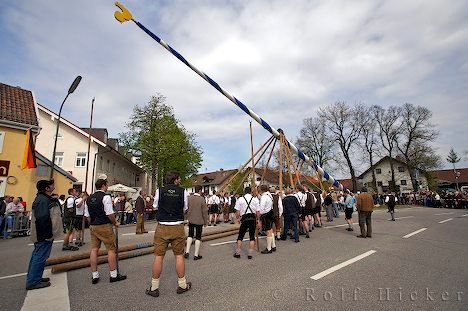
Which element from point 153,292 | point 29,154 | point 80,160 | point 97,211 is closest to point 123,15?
point 97,211

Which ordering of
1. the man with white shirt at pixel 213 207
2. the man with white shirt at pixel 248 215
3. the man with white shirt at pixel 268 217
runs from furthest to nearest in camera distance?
1. the man with white shirt at pixel 213 207
2. the man with white shirt at pixel 268 217
3. the man with white shirt at pixel 248 215

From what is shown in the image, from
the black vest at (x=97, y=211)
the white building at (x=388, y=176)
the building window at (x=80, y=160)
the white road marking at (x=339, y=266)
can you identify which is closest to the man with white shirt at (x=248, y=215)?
the white road marking at (x=339, y=266)

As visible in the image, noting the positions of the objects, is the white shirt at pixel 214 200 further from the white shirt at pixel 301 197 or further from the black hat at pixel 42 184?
the black hat at pixel 42 184

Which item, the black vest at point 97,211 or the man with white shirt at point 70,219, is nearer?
the black vest at point 97,211

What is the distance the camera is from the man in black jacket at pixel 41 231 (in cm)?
479

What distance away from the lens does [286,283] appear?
4684 millimetres

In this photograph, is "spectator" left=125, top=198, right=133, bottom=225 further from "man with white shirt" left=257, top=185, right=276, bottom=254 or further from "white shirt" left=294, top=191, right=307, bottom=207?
"man with white shirt" left=257, top=185, right=276, bottom=254

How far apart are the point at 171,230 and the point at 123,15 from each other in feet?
27.4

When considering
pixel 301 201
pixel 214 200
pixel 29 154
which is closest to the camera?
pixel 301 201

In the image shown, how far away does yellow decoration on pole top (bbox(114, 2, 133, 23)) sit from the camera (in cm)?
939

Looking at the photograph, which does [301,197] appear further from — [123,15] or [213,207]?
[123,15]

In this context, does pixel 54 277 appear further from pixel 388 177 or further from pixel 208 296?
pixel 388 177

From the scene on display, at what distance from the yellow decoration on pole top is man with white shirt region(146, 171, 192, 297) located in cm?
746

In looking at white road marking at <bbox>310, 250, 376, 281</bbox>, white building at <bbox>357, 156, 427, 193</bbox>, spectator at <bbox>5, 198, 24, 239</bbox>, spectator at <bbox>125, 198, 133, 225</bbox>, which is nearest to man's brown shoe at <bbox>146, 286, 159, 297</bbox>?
white road marking at <bbox>310, 250, 376, 281</bbox>
